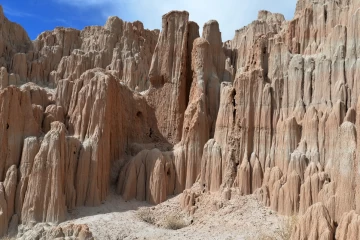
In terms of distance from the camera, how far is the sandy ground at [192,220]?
26562 mm

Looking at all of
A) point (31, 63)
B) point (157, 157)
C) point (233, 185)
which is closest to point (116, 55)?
point (31, 63)

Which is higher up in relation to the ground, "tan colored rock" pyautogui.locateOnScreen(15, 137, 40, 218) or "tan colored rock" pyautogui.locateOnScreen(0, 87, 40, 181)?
"tan colored rock" pyautogui.locateOnScreen(0, 87, 40, 181)

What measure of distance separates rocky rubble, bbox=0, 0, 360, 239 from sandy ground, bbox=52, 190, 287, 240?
0.77 meters

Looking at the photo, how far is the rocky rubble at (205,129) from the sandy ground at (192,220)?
30.4 inches

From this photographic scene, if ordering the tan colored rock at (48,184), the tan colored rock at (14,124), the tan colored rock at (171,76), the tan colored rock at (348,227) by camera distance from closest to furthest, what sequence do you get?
the tan colored rock at (348,227), the tan colored rock at (48,184), the tan colored rock at (14,124), the tan colored rock at (171,76)

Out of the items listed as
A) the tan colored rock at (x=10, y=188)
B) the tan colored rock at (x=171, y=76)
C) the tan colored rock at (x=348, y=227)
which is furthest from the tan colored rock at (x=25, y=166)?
the tan colored rock at (x=348, y=227)

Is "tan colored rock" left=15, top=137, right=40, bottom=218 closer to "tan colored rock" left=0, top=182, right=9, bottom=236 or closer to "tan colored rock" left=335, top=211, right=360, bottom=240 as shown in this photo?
"tan colored rock" left=0, top=182, right=9, bottom=236

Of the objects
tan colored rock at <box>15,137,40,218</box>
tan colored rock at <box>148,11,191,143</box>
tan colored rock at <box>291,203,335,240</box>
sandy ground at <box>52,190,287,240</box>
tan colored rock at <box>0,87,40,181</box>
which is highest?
tan colored rock at <box>148,11,191,143</box>

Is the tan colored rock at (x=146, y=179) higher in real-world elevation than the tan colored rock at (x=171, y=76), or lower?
lower

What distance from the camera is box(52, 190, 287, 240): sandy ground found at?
87.1 feet

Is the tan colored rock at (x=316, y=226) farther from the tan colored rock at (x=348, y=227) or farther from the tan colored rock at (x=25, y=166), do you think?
the tan colored rock at (x=25, y=166)

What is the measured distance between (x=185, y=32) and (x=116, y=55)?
78.6 ft

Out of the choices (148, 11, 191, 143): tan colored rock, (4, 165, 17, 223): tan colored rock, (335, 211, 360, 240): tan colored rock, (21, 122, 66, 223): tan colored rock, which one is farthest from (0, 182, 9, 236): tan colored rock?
(335, 211, 360, 240): tan colored rock

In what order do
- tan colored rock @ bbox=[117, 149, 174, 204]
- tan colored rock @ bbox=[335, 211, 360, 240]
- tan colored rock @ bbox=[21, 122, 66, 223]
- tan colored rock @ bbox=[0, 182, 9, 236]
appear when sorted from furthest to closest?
tan colored rock @ bbox=[117, 149, 174, 204] < tan colored rock @ bbox=[21, 122, 66, 223] < tan colored rock @ bbox=[0, 182, 9, 236] < tan colored rock @ bbox=[335, 211, 360, 240]
